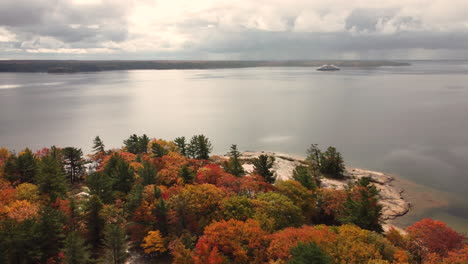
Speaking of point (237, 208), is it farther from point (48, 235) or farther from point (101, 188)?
point (48, 235)

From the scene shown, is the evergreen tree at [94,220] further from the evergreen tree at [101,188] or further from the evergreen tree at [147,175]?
the evergreen tree at [147,175]

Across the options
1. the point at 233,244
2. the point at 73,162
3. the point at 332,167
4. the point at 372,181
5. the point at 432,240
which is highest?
the point at 73,162

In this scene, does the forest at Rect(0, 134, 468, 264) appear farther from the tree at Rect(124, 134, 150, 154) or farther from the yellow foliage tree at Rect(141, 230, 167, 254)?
the tree at Rect(124, 134, 150, 154)

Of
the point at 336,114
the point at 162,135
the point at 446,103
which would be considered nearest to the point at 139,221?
the point at 162,135

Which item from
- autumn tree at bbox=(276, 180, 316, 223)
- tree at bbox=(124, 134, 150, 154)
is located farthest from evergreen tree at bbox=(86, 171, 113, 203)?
tree at bbox=(124, 134, 150, 154)

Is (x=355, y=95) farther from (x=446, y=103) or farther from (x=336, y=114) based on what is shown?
(x=336, y=114)

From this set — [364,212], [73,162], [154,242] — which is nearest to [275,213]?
[364,212]

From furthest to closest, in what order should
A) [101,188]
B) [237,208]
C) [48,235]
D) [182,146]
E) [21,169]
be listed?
[182,146]
[21,169]
[101,188]
[237,208]
[48,235]

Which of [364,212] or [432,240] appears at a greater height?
[364,212]
